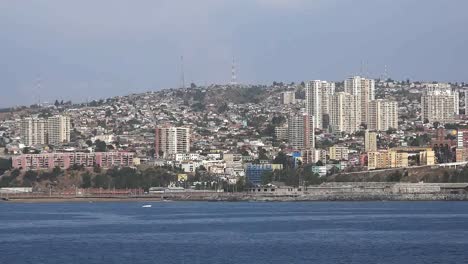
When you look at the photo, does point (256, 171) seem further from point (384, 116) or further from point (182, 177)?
point (384, 116)

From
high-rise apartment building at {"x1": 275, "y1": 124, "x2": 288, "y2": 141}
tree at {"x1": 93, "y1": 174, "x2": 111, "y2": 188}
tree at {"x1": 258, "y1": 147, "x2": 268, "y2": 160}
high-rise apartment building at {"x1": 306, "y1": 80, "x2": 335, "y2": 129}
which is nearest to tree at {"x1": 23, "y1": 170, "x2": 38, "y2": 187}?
tree at {"x1": 93, "y1": 174, "x2": 111, "y2": 188}

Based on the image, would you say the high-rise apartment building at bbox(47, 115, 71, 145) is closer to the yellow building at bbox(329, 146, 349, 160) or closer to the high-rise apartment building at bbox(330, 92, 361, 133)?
the high-rise apartment building at bbox(330, 92, 361, 133)

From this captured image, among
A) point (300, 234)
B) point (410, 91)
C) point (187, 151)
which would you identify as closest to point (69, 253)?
point (300, 234)

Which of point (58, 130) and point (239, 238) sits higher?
point (58, 130)

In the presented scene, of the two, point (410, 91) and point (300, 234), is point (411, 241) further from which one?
point (410, 91)

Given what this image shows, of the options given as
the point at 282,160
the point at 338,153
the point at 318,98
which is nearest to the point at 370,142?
the point at 338,153

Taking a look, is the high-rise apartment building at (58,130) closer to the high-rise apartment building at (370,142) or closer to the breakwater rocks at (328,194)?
the high-rise apartment building at (370,142)
